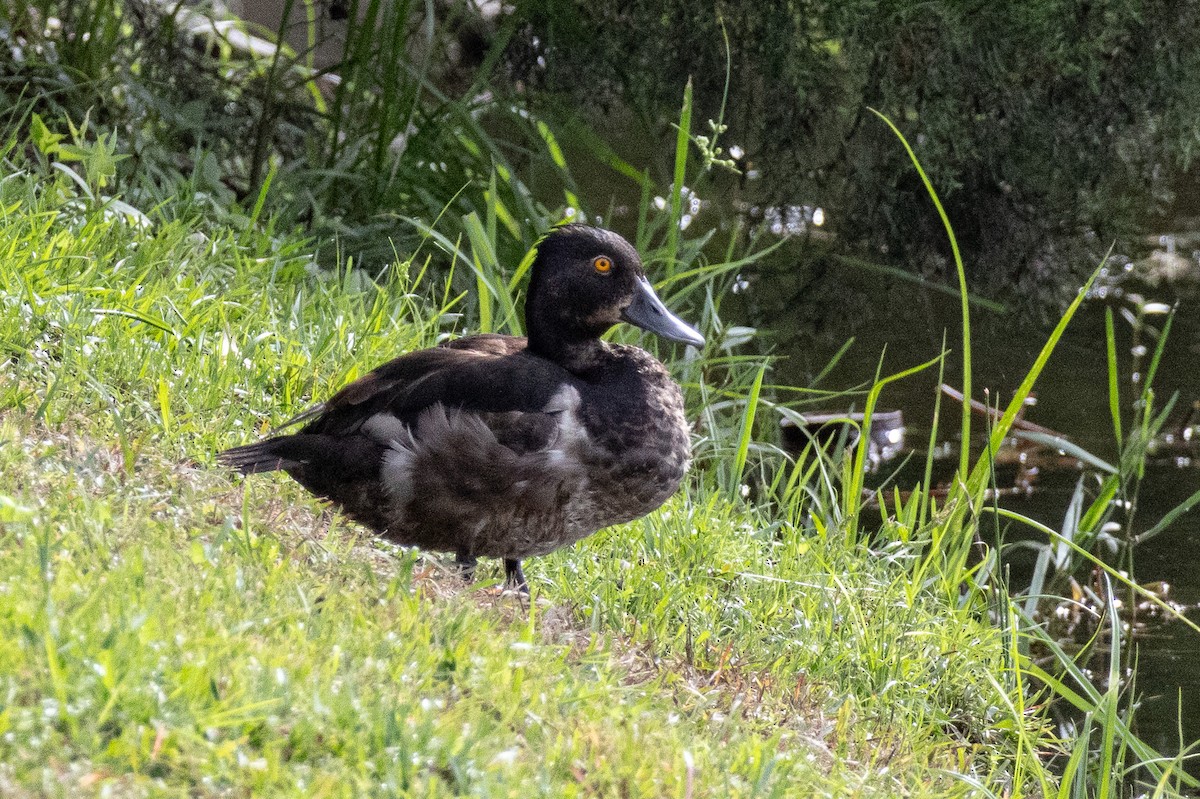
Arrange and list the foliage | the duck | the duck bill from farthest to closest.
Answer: the foliage, the duck bill, the duck

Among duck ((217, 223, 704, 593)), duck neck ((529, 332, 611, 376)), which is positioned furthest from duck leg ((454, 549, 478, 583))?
duck neck ((529, 332, 611, 376))

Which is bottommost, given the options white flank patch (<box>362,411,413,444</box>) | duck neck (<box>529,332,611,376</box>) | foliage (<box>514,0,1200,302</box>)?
white flank patch (<box>362,411,413,444</box>)

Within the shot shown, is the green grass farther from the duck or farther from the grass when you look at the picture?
the duck

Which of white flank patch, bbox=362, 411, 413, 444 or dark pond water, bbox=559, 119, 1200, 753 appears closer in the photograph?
white flank patch, bbox=362, 411, 413, 444

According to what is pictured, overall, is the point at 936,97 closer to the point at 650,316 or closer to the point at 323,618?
the point at 650,316

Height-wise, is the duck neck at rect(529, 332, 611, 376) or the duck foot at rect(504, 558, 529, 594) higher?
the duck neck at rect(529, 332, 611, 376)

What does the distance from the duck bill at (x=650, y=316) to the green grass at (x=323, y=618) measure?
716 mm

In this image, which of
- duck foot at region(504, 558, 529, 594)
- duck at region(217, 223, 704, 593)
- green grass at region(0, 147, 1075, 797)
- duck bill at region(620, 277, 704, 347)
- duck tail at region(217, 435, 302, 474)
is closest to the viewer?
green grass at region(0, 147, 1075, 797)

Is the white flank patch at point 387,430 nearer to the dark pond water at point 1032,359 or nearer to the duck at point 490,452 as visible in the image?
the duck at point 490,452

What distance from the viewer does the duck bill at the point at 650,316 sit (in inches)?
159

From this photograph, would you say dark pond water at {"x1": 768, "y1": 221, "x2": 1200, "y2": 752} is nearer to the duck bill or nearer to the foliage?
the foliage

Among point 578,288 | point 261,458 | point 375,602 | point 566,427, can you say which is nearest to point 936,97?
point 578,288

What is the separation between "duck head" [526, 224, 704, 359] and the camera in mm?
3934

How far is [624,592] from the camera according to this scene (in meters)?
4.08
